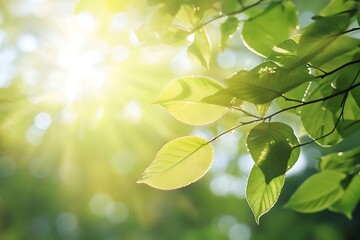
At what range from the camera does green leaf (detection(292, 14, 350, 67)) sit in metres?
0.49

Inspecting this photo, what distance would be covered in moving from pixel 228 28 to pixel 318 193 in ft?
1.06

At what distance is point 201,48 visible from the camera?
2.20 feet

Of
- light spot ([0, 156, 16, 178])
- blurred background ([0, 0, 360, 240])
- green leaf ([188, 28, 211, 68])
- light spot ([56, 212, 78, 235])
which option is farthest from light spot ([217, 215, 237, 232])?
green leaf ([188, 28, 211, 68])

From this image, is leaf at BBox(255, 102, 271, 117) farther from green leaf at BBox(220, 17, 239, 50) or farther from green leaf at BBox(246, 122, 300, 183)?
green leaf at BBox(220, 17, 239, 50)

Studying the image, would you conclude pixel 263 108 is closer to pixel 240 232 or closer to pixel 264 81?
pixel 264 81

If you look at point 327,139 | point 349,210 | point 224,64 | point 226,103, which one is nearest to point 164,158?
point 226,103

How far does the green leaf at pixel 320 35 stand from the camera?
49 cm

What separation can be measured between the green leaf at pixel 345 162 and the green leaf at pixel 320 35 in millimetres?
303

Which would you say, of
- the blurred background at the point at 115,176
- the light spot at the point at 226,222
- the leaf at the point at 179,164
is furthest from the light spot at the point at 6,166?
the leaf at the point at 179,164

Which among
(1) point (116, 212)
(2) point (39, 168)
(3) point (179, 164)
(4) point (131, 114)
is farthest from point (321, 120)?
(1) point (116, 212)

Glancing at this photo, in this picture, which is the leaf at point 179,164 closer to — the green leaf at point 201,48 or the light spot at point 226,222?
the green leaf at point 201,48

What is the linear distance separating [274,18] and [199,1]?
0.34ft

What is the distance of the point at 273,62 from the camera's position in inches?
19.9

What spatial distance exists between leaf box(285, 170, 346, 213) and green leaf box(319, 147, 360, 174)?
16mm
